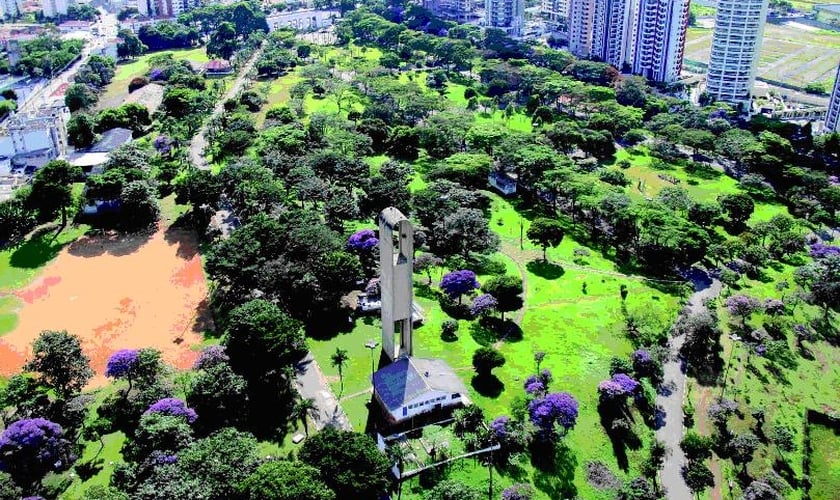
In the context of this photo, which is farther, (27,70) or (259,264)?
(27,70)

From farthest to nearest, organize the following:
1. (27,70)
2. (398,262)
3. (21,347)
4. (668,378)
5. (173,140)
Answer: (27,70), (173,140), (21,347), (668,378), (398,262)

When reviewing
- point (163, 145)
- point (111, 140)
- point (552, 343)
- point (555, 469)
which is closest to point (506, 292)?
point (552, 343)

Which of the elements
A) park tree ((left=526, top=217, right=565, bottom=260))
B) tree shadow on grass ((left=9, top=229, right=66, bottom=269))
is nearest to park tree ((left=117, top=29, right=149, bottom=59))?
tree shadow on grass ((left=9, top=229, right=66, bottom=269))

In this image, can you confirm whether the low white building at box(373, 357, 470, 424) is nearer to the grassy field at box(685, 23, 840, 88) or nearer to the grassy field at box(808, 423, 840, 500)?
the grassy field at box(808, 423, 840, 500)

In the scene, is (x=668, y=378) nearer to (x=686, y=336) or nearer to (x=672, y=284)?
(x=686, y=336)

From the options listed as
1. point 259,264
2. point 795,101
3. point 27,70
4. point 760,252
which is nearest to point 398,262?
point 259,264

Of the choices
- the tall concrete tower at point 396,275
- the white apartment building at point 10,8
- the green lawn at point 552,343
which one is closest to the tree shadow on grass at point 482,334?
the green lawn at point 552,343

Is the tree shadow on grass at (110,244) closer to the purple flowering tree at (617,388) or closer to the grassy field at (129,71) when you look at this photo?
the purple flowering tree at (617,388)

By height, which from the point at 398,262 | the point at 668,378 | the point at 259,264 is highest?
the point at 398,262

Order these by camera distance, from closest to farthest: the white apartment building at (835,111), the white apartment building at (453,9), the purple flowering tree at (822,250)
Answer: the purple flowering tree at (822,250) < the white apartment building at (835,111) < the white apartment building at (453,9)
